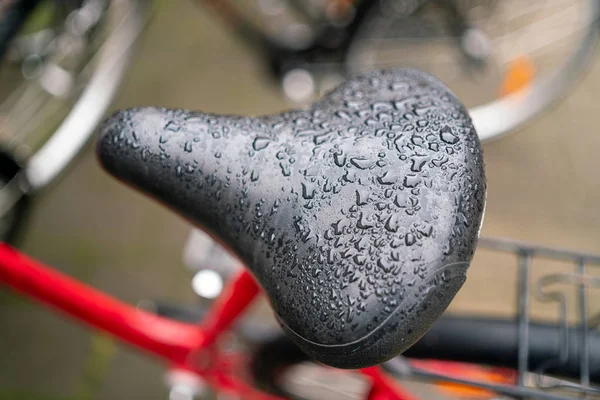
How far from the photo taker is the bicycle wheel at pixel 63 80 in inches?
51.4

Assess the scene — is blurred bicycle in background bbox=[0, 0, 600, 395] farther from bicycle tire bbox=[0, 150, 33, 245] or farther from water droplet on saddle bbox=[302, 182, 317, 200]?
water droplet on saddle bbox=[302, 182, 317, 200]

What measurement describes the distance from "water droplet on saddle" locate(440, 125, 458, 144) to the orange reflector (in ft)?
4.54

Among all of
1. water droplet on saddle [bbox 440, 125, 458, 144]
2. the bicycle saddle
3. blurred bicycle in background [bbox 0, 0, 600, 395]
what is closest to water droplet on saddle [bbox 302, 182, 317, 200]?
the bicycle saddle

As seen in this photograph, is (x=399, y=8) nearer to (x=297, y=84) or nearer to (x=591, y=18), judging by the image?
(x=297, y=84)

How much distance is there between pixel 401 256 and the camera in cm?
34

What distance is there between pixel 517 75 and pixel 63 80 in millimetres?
1394

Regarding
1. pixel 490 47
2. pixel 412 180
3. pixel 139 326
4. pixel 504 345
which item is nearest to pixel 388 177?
pixel 412 180

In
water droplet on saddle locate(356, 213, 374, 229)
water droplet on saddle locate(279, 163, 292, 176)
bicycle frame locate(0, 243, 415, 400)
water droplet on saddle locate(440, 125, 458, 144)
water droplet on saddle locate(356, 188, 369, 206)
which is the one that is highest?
water droplet on saddle locate(440, 125, 458, 144)

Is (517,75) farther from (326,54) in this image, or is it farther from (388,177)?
(388,177)

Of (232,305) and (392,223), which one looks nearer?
(392,223)

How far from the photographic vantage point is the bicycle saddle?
1.11 ft

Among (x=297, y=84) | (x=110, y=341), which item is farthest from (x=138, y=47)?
(x=110, y=341)

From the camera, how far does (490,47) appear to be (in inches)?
63.4

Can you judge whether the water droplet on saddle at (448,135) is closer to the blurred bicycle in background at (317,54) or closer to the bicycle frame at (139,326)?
the bicycle frame at (139,326)
